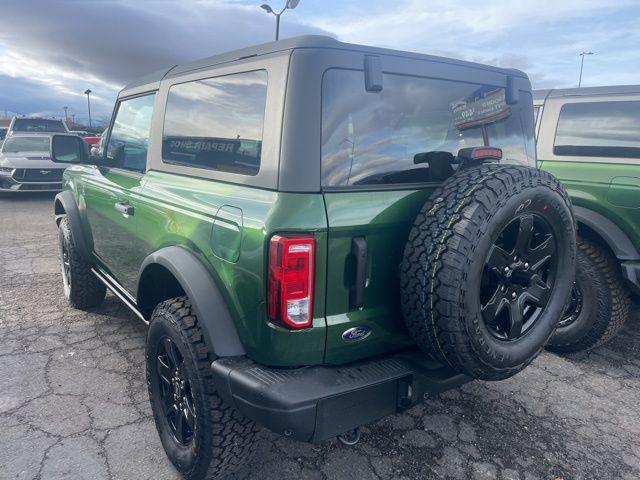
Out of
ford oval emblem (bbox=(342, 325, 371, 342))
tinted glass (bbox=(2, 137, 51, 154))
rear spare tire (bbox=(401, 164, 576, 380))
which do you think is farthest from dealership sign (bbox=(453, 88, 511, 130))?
tinted glass (bbox=(2, 137, 51, 154))

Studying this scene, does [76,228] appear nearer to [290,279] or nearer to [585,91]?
[290,279]

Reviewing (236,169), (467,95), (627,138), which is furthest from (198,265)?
(627,138)

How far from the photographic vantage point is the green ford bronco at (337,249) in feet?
5.78

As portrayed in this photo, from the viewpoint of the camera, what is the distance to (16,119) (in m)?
13.0

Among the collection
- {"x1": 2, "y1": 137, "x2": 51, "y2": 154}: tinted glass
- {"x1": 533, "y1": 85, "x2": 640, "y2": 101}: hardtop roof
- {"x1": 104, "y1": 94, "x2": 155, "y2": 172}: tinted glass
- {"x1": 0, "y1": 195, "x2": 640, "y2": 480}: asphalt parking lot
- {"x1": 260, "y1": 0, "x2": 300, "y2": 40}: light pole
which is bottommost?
{"x1": 0, "y1": 195, "x2": 640, "y2": 480}: asphalt parking lot

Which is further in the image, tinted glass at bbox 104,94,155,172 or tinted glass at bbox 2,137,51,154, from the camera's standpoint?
tinted glass at bbox 2,137,51,154

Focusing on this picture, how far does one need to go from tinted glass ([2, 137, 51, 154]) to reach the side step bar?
8.88m

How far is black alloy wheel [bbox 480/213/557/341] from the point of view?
1980mm

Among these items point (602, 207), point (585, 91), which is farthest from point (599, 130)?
point (602, 207)

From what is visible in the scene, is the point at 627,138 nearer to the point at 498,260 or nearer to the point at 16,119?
the point at 498,260

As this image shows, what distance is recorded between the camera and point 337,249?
179cm

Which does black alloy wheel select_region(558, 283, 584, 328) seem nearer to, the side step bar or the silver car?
the side step bar

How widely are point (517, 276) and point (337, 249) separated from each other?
0.83 metres

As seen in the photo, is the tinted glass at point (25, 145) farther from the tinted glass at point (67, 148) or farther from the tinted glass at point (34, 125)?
the tinted glass at point (67, 148)
